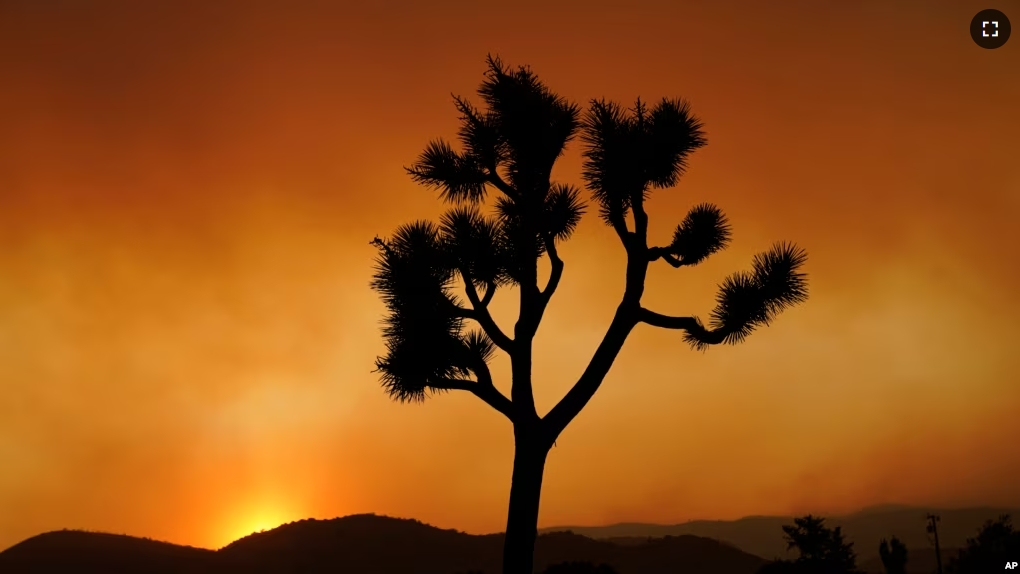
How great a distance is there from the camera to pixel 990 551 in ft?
80.7

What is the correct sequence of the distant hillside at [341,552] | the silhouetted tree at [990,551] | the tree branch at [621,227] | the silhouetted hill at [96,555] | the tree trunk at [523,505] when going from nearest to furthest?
the tree trunk at [523,505] < the tree branch at [621,227] < the silhouetted tree at [990,551] < the distant hillside at [341,552] < the silhouetted hill at [96,555]

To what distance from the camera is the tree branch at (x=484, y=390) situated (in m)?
11.5

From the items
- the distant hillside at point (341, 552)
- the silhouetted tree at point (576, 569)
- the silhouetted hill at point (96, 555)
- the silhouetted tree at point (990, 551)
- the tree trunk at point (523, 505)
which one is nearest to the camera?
the tree trunk at point (523, 505)

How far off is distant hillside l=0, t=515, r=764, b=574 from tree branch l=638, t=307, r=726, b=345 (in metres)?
25.6

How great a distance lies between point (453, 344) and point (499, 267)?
1.65 meters

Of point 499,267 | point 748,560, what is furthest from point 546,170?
point 748,560

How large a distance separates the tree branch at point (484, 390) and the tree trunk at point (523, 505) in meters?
0.42

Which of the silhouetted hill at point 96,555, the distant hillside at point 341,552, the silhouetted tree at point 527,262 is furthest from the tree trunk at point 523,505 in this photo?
the silhouetted hill at point 96,555

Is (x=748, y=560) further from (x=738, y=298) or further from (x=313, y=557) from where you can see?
(x=738, y=298)

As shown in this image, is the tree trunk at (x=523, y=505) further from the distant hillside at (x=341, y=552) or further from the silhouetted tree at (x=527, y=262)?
the distant hillside at (x=341, y=552)

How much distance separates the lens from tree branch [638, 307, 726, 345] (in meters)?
11.8

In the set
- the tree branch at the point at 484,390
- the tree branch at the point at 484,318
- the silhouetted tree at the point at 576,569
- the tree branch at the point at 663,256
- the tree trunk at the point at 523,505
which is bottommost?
the silhouetted tree at the point at 576,569

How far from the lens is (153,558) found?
134ft

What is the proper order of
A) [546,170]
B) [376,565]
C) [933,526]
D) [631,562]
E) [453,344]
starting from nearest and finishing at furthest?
[453,344], [546,170], [933,526], [631,562], [376,565]
